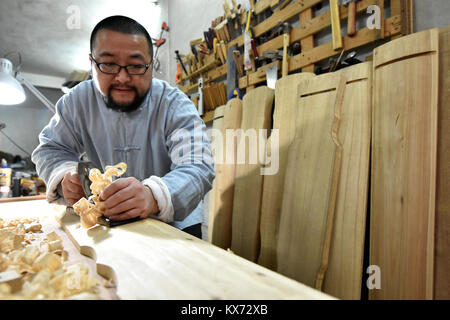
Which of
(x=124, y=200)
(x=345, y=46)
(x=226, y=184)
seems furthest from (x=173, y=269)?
(x=345, y=46)

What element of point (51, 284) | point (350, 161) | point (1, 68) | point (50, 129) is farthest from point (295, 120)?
point (1, 68)

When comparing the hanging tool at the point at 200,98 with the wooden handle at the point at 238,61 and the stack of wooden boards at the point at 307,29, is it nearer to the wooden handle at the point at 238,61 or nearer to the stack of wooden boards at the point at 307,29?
the stack of wooden boards at the point at 307,29

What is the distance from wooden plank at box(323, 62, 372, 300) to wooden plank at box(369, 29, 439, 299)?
39 mm

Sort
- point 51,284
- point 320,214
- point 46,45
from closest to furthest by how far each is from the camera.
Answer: point 51,284
point 320,214
point 46,45

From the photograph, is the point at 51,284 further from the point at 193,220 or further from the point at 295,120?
the point at 295,120

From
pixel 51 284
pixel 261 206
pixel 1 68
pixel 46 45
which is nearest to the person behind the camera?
pixel 51 284

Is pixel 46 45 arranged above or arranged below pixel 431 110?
above

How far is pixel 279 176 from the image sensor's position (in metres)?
1.27

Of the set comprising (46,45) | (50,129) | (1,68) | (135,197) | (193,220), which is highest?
(46,45)

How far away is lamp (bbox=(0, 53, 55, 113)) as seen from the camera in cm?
169

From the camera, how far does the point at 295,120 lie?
120 cm

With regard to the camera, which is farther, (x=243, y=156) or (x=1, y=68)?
(x=1, y=68)

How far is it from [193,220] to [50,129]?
863 millimetres

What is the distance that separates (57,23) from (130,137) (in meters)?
3.07
